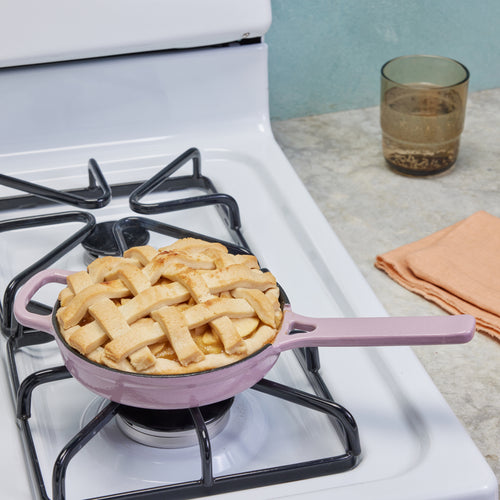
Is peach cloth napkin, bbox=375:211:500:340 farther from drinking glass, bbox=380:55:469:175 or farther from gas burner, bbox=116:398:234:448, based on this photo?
gas burner, bbox=116:398:234:448

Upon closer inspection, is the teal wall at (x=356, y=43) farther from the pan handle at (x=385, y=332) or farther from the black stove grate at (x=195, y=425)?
the pan handle at (x=385, y=332)

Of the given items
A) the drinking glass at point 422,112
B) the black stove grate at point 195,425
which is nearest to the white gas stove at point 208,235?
the black stove grate at point 195,425

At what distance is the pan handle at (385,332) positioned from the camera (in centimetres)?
52

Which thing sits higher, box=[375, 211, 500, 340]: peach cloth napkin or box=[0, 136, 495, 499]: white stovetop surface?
box=[0, 136, 495, 499]: white stovetop surface

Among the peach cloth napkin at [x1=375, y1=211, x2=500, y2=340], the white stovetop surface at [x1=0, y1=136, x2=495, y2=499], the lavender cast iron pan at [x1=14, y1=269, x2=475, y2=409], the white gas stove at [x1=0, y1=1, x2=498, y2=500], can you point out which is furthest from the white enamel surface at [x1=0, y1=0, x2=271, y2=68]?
the lavender cast iron pan at [x1=14, y1=269, x2=475, y2=409]

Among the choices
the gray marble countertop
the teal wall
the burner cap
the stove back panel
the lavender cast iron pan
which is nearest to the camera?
the lavender cast iron pan

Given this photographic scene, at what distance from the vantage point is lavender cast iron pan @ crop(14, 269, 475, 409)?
505 mm

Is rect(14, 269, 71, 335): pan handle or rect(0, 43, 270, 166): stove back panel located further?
rect(0, 43, 270, 166): stove back panel

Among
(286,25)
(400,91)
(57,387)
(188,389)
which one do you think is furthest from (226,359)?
(286,25)

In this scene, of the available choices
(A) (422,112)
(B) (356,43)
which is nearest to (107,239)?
(A) (422,112)

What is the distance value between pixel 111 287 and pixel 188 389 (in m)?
0.09

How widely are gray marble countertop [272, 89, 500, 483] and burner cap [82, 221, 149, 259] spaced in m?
0.23

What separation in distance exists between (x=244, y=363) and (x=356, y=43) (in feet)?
2.60

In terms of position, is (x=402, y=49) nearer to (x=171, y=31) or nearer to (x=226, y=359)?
(x=171, y=31)
